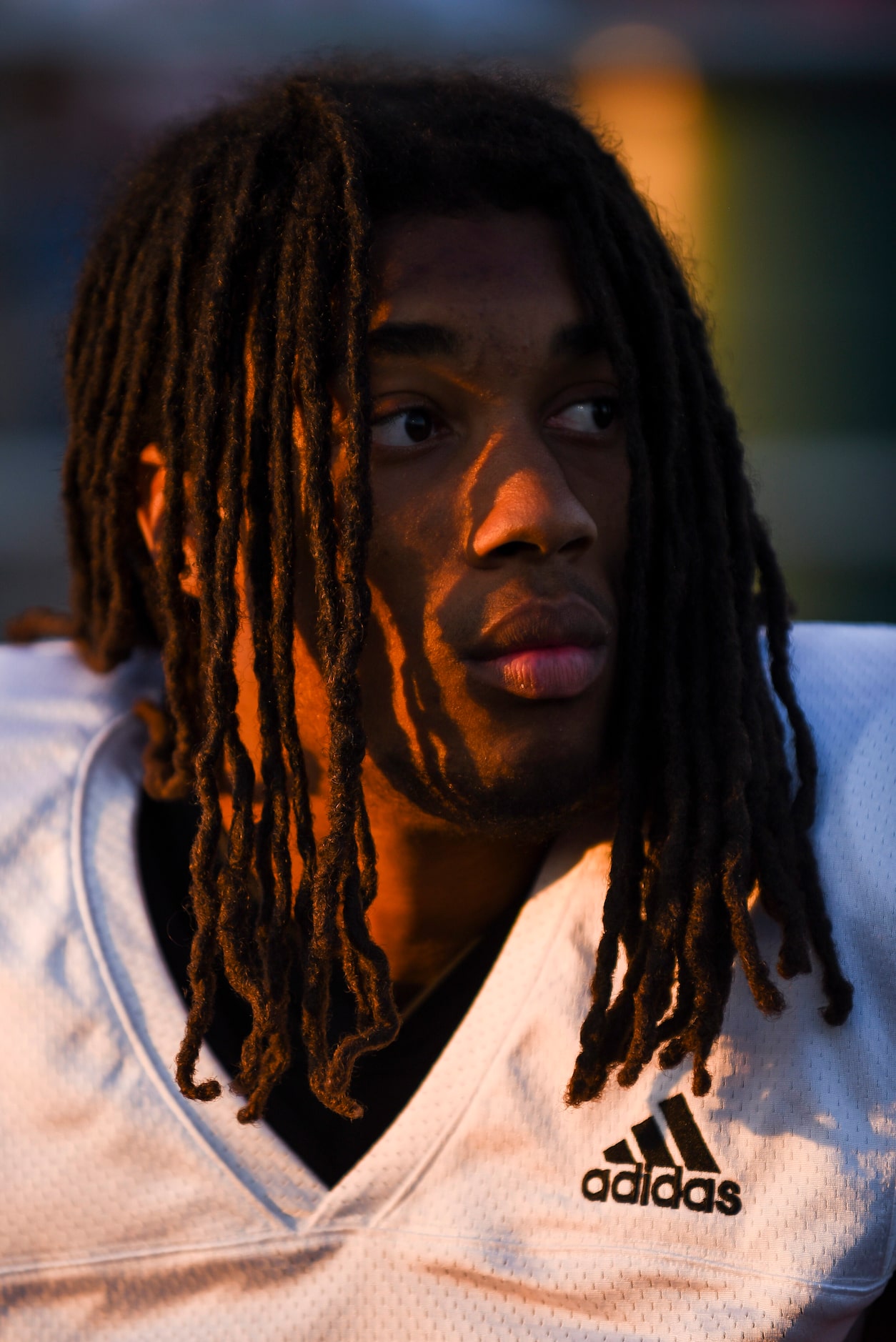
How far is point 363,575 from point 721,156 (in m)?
5.35

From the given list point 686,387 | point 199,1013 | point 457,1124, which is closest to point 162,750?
point 199,1013

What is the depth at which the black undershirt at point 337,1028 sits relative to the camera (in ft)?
6.70

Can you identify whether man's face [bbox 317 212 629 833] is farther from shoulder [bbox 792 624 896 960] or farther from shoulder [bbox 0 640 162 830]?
shoulder [bbox 0 640 162 830]

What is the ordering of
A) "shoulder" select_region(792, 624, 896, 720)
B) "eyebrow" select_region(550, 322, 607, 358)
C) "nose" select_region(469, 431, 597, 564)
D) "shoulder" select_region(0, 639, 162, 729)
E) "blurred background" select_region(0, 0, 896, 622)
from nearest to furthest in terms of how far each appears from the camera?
"nose" select_region(469, 431, 597, 564), "eyebrow" select_region(550, 322, 607, 358), "shoulder" select_region(792, 624, 896, 720), "shoulder" select_region(0, 639, 162, 729), "blurred background" select_region(0, 0, 896, 622)

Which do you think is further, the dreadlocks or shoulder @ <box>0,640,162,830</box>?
shoulder @ <box>0,640,162,830</box>

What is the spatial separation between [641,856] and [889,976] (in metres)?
0.36

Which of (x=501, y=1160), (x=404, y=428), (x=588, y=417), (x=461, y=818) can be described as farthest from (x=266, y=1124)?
(x=588, y=417)

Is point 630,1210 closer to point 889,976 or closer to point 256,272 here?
point 889,976

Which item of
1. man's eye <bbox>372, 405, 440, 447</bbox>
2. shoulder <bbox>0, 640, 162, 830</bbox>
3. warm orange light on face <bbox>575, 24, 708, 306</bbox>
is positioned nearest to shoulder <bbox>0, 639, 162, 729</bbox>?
shoulder <bbox>0, 640, 162, 830</bbox>

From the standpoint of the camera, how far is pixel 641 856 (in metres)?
1.90

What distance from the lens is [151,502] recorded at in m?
2.19

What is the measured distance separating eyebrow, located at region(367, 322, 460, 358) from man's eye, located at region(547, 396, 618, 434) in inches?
7.7

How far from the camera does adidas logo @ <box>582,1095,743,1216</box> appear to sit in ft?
5.94

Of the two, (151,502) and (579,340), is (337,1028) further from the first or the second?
(579,340)
